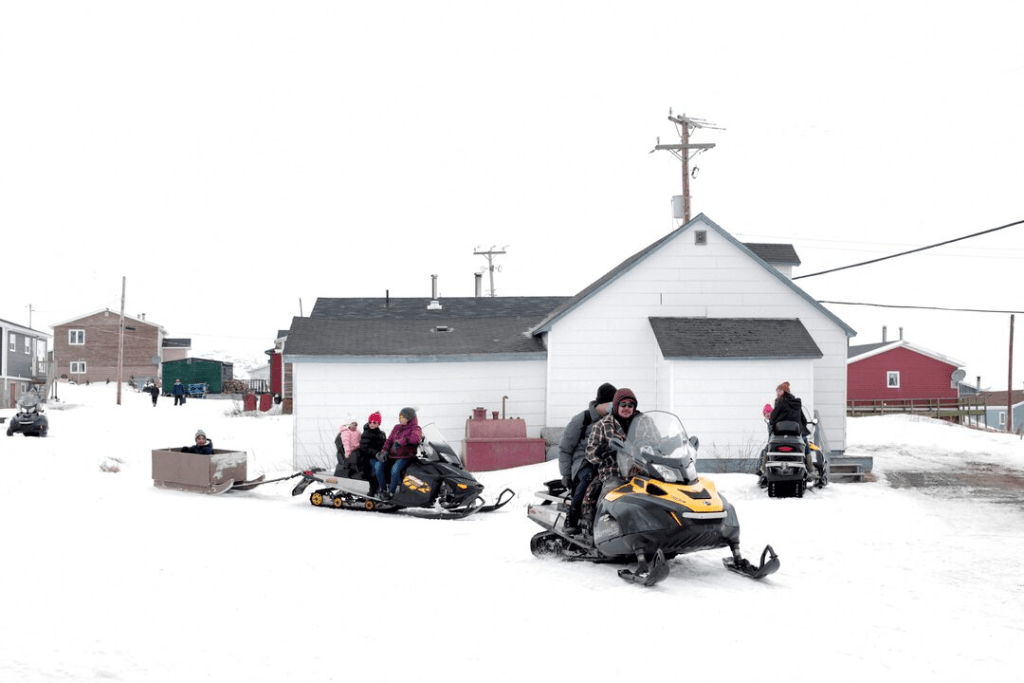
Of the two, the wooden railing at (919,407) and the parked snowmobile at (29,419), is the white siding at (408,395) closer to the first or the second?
the parked snowmobile at (29,419)

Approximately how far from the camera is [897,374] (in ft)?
160

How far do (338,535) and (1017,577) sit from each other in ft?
23.8

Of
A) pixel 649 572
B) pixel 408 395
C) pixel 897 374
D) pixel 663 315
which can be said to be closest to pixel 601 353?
pixel 663 315

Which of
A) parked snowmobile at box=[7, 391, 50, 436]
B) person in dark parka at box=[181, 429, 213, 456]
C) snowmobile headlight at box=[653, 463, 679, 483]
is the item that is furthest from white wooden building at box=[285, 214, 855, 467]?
snowmobile headlight at box=[653, 463, 679, 483]

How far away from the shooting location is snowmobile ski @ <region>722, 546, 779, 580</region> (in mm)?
7898

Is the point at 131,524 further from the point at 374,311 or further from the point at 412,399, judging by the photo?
the point at 374,311

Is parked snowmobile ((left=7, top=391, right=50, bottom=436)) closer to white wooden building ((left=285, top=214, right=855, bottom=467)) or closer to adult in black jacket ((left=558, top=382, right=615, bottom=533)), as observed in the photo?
white wooden building ((left=285, top=214, right=855, bottom=467))

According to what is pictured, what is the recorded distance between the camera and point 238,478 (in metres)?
15.2

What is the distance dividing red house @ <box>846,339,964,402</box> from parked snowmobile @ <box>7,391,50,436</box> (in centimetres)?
3987

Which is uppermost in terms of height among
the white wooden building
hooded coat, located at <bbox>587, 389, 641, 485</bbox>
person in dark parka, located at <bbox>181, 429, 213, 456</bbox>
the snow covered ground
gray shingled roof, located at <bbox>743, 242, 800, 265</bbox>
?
gray shingled roof, located at <bbox>743, 242, 800, 265</bbox>

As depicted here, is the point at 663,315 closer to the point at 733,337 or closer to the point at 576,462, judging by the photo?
the point at 733,337

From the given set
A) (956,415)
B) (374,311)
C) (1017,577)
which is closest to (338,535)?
(1017,577)

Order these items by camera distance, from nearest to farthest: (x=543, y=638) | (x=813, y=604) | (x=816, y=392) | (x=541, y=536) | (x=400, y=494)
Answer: (x=543, y=638), (x=813, y=604), (x=541, y=536), (x=400, y=494), (x=816, y=392)

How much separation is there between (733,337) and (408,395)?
24.5 feet
